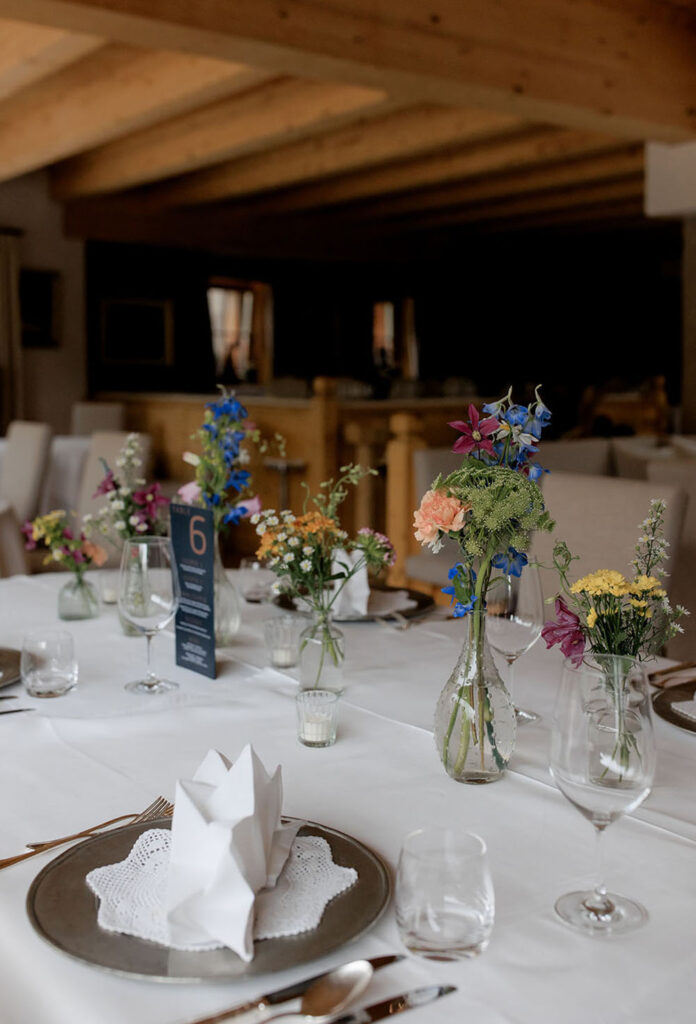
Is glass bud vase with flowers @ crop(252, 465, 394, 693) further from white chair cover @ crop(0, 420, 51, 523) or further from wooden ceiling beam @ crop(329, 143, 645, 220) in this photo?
wooden ceiling beam @ crop(329, 143, 645, 220)

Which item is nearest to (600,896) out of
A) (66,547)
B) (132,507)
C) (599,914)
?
(599,914)

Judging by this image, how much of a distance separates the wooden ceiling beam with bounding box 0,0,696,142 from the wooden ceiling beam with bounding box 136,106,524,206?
1.14 m

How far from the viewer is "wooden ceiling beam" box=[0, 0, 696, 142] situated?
11.5 feet

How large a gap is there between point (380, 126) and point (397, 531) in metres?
3.20

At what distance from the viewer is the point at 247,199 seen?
9.57m

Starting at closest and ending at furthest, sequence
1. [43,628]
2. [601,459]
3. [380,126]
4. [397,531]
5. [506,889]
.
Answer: [506,889] < [43,628] < [601,459] < [397,531] < [380,126]

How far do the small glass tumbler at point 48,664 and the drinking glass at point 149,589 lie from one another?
86 millimetres

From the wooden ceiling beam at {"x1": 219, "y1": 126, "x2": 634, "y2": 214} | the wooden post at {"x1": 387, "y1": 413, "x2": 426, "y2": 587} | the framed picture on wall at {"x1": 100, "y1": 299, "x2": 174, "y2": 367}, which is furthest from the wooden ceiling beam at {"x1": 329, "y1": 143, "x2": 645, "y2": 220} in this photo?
the wooden post at {"x1": 387, "y1": 413, "x2": 426, "y2": 587}

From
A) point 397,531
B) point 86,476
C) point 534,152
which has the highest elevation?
point 534,152

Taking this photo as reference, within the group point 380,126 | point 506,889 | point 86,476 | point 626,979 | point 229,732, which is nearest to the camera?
point 626,979

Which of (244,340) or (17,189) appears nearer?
(17,189)

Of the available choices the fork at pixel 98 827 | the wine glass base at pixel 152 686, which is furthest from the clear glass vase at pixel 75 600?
the fork at pixel 98 827

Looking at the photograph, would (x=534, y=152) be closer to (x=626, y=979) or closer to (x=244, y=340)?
(x=244, y=340)

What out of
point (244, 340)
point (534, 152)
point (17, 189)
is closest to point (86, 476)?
point (534, 152)
